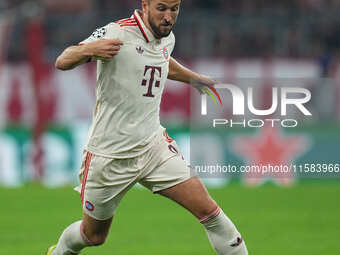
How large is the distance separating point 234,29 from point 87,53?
1452 cm

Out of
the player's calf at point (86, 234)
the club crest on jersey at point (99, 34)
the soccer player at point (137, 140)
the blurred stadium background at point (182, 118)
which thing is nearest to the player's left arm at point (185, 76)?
the soccer player at point (137, 140)

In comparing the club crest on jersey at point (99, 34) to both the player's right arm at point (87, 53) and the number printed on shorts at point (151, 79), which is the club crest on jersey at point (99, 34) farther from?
the number printed on shorts at point (151, 79)

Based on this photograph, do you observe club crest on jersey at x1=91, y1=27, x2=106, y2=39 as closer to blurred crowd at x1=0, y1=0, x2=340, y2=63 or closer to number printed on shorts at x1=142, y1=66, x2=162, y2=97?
number printed on shorts at x1=142, y1=66, x2=162, y2=97

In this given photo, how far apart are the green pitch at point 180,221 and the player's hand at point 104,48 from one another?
3.35 meters

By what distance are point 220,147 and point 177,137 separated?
1.21m

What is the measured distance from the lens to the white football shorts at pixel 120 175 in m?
6.00

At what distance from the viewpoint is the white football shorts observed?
6.00m

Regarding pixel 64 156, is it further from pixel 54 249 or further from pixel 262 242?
pixel 54 249

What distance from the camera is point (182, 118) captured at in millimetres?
17047

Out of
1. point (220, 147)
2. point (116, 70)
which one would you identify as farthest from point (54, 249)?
point (220, 147)

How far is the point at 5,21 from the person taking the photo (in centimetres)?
1644

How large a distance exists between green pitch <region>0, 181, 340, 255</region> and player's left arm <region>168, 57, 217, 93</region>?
223cm

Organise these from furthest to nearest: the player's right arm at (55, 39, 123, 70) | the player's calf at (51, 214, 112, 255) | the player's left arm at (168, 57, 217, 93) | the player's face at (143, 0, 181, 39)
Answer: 1. the player's left arm at (168, 57, 217, 93)
2. the player's calf at (51, 214, 112, 255)
3. the player's face at (143, 0, 181, 39)
4. the player's right arm at (55, 39, 123, 70)

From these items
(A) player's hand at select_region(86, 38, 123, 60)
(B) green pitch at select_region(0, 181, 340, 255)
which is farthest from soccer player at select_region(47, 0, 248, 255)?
(B) green pitch at select_region(0, 181, 340, 255)
